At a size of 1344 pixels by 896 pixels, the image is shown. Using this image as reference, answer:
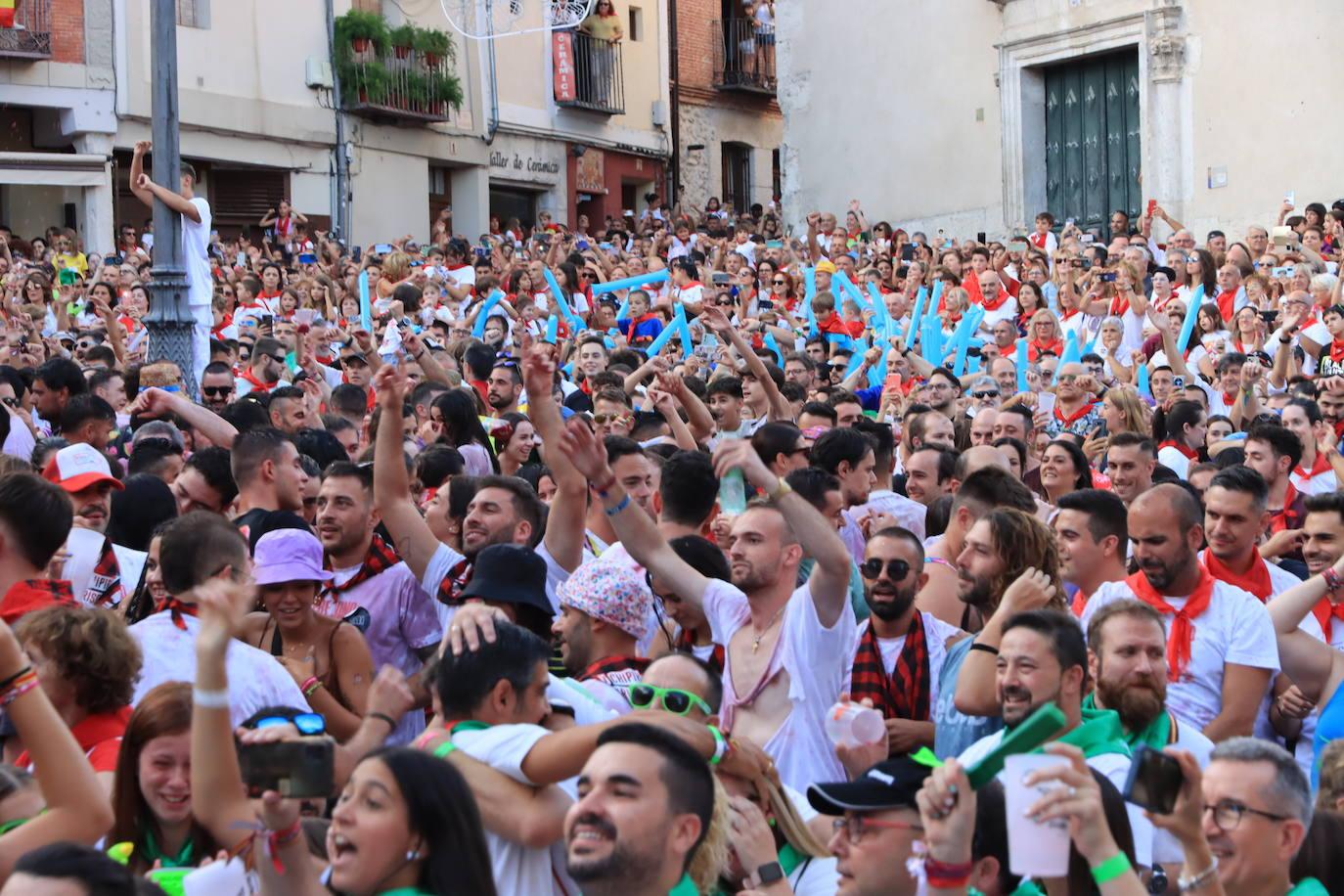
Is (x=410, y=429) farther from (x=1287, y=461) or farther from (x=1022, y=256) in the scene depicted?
(x=1022, y=256)

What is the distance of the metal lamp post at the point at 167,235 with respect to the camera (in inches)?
416

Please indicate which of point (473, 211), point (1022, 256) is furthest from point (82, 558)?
point (473, 211)

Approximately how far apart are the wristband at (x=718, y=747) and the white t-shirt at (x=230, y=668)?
1171 mm

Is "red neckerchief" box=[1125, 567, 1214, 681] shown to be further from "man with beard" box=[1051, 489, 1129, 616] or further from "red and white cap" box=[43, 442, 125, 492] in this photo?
"red and white cap" box=[43, 442, 125, 492]

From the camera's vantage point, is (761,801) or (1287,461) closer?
(761,801)

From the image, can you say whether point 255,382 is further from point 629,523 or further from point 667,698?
point 667,698

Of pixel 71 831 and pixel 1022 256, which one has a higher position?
pixel 1022 256

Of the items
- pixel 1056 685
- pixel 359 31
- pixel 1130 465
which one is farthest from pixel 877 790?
pixel 359 31

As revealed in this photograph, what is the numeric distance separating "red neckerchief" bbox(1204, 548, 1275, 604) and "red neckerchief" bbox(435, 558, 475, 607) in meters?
2.68

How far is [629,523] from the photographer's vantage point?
220 inches

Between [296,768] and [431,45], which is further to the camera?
[431,45]

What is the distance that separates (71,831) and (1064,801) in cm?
197

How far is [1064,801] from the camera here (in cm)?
306

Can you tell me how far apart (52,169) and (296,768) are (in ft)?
73.1
